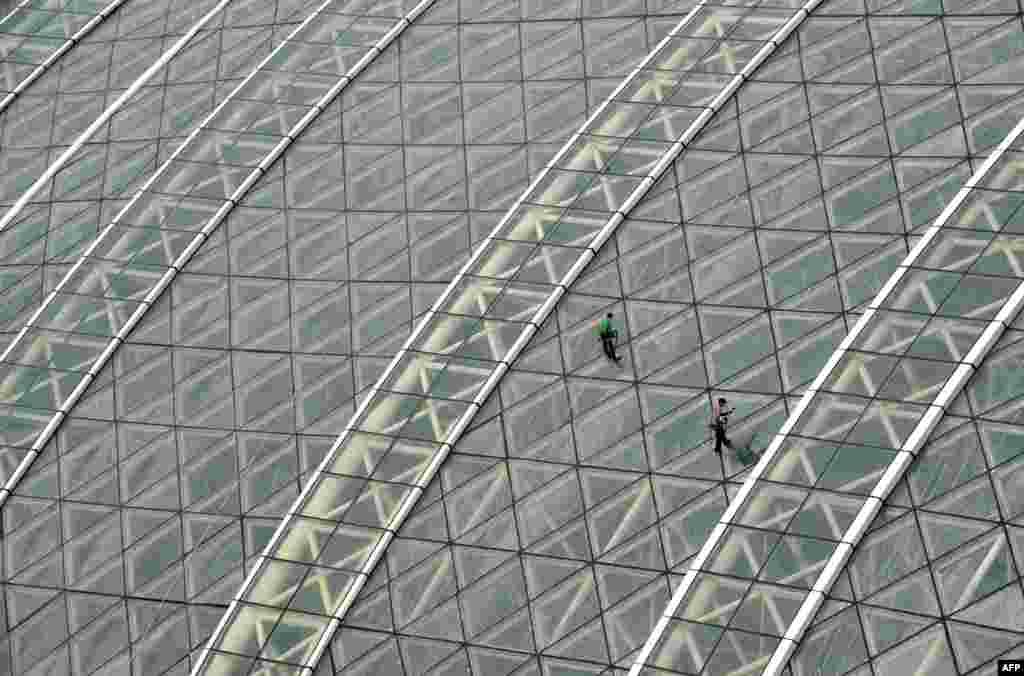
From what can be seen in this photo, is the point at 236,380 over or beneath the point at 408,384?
over

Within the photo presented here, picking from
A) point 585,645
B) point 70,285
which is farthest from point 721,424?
point 70,285

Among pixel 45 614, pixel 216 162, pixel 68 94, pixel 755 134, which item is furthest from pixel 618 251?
pixel 68 94

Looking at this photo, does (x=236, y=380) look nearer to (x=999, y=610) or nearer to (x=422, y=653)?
(x=422, y=653)

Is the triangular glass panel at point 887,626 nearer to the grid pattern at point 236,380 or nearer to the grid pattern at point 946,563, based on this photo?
the grid pattern at point 946,563

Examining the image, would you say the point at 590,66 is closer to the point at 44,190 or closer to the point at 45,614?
the point at 44,190

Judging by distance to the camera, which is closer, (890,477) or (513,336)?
(890,477)

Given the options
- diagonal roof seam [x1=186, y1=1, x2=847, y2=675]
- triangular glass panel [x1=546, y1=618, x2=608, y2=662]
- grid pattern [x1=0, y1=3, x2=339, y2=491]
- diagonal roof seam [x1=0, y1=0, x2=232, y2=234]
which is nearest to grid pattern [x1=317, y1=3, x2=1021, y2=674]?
triangular glass panel [x1=546, y1=618, x2=608, y2=662]
